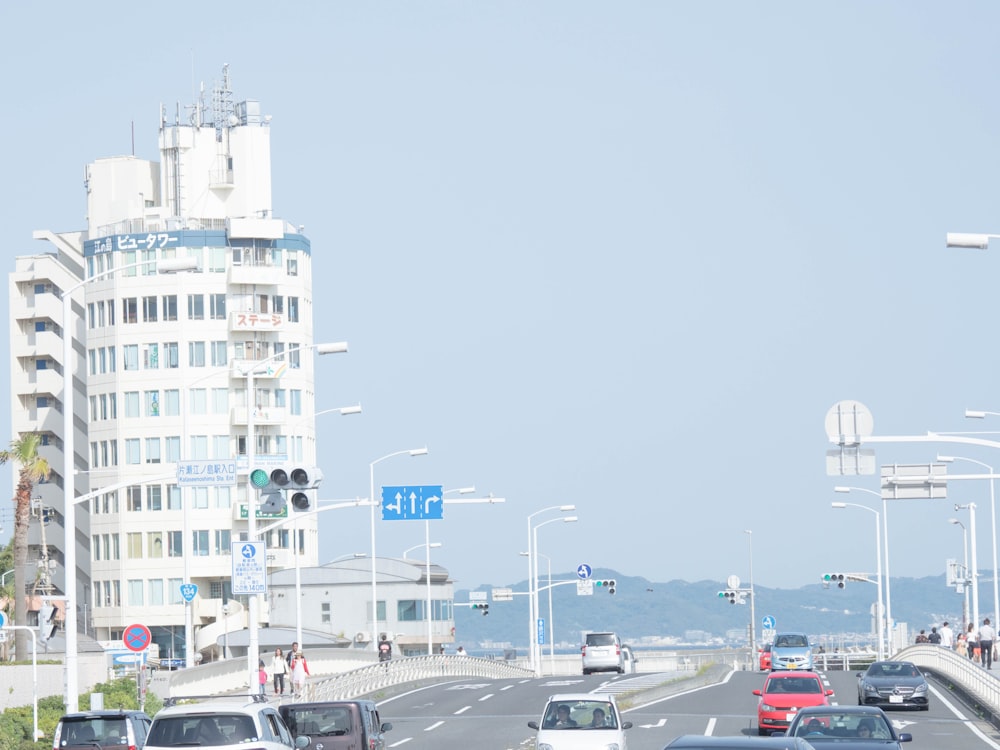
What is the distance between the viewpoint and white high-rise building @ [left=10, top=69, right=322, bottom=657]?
9769 cm

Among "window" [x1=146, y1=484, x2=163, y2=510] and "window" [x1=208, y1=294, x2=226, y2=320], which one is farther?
"window" [x1=208, y1=294, x2=226, y2=320]

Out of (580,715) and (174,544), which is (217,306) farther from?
(580,715)

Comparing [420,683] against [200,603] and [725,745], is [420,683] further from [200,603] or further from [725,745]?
→ [725,745]

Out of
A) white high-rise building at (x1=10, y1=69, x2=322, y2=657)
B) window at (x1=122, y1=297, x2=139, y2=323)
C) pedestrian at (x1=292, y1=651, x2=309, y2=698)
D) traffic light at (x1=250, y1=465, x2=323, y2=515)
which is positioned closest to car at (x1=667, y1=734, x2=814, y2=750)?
traffic light at (x1=250, y1=465, x2=323, y2=515)

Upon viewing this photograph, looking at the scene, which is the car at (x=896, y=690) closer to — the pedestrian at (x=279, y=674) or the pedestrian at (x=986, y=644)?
the pedestrian at (x=986, y=644)

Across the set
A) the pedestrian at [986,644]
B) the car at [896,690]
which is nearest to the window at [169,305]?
the pedestrian at [986,644]

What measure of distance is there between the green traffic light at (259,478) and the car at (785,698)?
1212 centimetres

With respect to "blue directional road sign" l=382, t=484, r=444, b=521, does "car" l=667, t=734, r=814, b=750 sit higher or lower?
lower

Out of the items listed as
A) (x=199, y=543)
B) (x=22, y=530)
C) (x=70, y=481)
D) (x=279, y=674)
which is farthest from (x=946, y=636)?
(x=199, y=543)

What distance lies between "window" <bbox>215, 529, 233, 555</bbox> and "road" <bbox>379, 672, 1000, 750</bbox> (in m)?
39.7

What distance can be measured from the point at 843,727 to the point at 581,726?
197 inches

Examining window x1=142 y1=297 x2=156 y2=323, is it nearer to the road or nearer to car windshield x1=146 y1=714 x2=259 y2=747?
the road

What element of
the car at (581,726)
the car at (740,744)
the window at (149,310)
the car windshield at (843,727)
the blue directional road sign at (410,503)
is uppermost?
the window at (149,310)

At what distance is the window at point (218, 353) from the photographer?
99500mm
